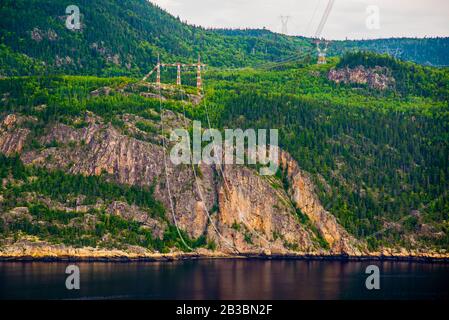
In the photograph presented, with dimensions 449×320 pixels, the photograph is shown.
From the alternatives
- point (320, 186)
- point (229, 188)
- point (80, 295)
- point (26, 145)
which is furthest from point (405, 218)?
point (80, 295)

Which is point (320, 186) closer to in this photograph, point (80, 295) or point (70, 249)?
point (70, 249)

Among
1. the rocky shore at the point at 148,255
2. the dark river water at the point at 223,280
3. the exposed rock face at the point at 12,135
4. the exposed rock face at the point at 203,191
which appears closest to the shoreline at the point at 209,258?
the rocky shore at the point at 148,255

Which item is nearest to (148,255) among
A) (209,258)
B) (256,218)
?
(209,258)

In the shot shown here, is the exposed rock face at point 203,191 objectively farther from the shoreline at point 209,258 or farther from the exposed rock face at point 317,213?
the shoreline at point 209,258

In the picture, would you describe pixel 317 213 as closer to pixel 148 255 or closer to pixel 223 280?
pixel 148 255

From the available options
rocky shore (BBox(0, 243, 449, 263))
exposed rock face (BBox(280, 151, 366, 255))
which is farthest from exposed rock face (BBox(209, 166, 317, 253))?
exposed rock face (BBox(280, 151, 366, 255))
